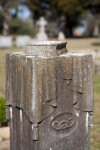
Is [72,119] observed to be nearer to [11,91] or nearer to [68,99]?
[68,99]

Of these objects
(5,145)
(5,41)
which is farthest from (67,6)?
(5,145)

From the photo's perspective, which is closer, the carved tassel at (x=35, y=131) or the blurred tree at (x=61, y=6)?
the carved tassel at (x=35, y=131)

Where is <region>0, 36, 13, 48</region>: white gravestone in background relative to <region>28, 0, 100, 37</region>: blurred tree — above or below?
below

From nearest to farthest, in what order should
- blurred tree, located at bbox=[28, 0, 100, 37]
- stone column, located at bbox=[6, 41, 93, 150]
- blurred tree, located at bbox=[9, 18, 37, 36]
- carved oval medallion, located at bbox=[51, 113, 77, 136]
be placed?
stone column, located at bbox=[6, 41, 93, 150] < carved oval medallion, located at bbox=[51, 113, 77, 136] < blurred tree, located at bbox=[28, 0, 100, 37] < blurred tree, located at bbox=[9, 18, 37, 36]

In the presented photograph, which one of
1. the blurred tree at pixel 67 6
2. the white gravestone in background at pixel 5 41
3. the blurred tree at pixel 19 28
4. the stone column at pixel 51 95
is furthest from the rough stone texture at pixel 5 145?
the blurred tree at pixel 19 28

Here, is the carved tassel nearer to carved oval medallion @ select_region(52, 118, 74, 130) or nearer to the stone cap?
carved oval medallion @ select_region(52, 118, 74, 130)

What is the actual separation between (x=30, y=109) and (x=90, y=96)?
24.2 inches

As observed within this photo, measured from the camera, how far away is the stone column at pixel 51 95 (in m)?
2.34

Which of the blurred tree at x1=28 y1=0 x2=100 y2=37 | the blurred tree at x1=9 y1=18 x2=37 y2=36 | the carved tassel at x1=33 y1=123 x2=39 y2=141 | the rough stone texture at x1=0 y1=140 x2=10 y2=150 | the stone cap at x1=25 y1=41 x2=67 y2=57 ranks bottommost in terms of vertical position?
the rough stone texture at x1=0 y1=140 x2=10 y2=150

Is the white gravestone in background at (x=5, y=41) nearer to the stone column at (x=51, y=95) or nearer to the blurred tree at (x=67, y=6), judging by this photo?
the blurred tree at (x=67, y=6)

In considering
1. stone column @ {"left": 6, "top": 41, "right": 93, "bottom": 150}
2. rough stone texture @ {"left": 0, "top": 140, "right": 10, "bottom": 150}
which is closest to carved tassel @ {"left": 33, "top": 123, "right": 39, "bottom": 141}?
stone column @ {"left": 6, "top": 41, "right": 93, "bottom": 150}

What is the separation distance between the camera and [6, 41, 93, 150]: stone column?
2.34 meters

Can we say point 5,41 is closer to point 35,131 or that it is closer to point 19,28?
point 19,28

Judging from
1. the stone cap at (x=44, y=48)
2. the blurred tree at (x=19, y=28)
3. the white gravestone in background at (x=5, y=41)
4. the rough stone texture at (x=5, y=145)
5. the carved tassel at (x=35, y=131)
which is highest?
the blurred tree at (x=19, y=28)
